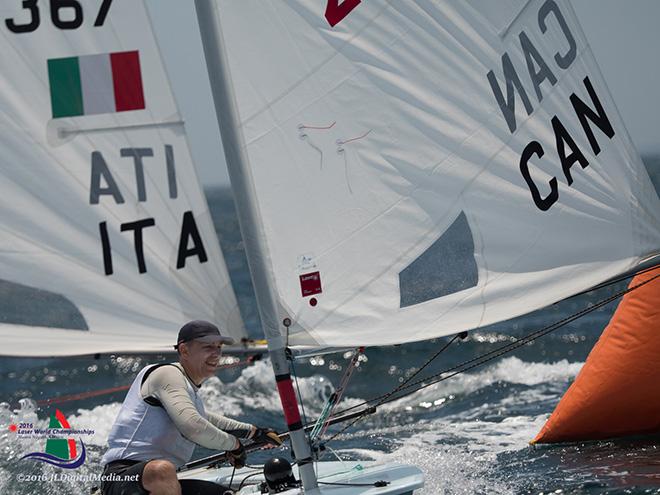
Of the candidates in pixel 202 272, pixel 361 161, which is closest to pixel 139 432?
pixel 202 272

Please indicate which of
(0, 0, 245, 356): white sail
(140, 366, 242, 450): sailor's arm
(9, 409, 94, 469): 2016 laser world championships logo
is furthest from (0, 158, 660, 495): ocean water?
(140, 366, 242, 450): sailor's arm

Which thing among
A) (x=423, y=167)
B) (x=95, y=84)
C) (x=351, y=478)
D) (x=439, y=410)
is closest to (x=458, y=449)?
(x=439, y=410)

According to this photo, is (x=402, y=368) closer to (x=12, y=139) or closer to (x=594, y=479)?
(x=594, y=479)

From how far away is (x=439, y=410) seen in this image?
7.21m

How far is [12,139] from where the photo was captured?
4.21 metres

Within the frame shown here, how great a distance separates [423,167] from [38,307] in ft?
5.54

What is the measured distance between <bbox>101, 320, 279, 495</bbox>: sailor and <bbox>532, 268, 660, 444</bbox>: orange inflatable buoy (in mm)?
2415

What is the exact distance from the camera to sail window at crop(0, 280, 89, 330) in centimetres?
429

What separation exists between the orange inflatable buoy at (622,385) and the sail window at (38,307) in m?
2.70

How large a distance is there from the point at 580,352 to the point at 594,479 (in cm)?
416

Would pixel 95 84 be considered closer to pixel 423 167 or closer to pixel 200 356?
pixel 200 356

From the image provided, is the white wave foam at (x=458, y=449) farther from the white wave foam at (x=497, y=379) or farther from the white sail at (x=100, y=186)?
the white sail at (x=100, y=186)

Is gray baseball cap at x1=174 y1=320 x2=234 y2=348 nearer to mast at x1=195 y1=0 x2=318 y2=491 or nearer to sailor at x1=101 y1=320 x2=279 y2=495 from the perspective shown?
sailor at x1=101 y1=320 x2=279 y2=495

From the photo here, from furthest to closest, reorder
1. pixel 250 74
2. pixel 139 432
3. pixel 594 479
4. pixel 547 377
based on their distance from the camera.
Result: 1. pixel 547 377
2. pixel 594 479
3. pixel 250 74
4. pixel 139 432
